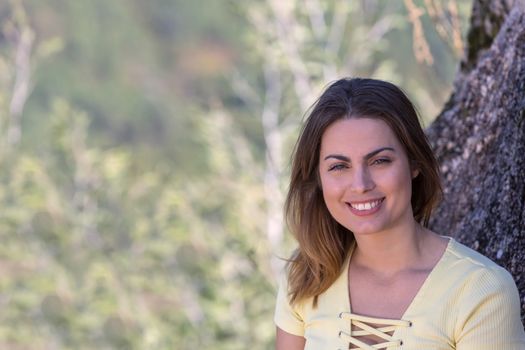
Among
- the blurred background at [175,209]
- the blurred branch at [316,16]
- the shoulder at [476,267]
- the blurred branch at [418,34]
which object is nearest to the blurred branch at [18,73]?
the blurred background at [175,209]

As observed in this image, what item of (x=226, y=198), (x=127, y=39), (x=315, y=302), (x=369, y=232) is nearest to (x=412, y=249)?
(x=369, y=232)

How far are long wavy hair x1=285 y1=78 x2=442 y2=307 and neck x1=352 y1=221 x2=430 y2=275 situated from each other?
110 millimetres

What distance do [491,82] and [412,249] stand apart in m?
1.02

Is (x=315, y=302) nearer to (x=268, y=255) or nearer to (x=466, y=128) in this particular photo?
(x=466, y=128)

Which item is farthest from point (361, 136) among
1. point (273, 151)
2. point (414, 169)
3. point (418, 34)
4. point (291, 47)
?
point (273, 151)

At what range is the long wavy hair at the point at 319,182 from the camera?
216 cm

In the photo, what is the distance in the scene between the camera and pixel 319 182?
2316mm

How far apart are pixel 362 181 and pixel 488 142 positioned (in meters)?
0.96

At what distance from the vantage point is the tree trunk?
8.38 feet

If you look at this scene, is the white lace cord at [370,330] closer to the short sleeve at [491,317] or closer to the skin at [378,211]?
the skin at [378,211]

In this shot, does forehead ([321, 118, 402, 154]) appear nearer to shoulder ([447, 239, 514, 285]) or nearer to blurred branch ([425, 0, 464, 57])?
shoulder ([447, 239, 514, 285])

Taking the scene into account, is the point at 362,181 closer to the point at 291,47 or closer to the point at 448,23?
the point at 448,23

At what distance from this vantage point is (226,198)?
41.0 ft

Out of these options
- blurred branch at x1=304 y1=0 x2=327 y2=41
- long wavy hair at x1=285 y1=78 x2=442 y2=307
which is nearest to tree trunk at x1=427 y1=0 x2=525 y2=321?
long wavy hair at x1=285 y1=78 x2=442 y2=307
